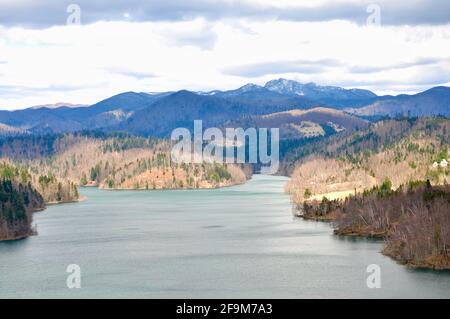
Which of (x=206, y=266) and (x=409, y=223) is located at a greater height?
(x=409, y=223)

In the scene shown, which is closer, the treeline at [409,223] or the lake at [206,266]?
the lake at [206,266]

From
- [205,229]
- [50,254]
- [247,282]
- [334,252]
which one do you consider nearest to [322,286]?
[247,282]

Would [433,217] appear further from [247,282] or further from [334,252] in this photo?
[247,282]

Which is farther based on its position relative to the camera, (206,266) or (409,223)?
(409,223)

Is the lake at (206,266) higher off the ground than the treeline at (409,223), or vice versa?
the treeline at (409,223)

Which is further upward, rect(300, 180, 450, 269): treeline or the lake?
rect(300, 180, 450, 269): treeline

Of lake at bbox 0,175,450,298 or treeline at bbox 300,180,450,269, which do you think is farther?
treeline at bbox 300,180,450,269
